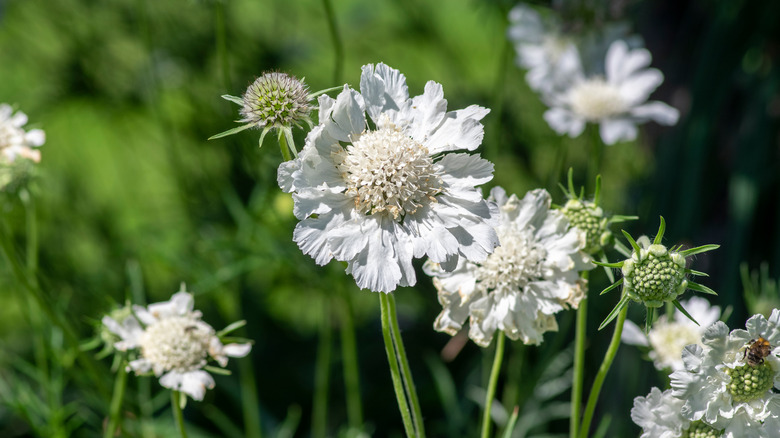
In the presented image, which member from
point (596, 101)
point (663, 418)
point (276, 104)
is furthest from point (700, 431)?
point (596, 101)

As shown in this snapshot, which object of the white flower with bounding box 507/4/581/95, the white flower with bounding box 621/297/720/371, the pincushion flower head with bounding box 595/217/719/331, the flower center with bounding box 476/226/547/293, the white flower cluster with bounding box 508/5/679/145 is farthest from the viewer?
the white flower with bounding box 507/4/581/95

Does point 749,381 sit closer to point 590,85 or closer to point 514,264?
point 514,264

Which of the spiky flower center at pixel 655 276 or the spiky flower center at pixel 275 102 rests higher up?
the spiky flower center at pixel 275 102

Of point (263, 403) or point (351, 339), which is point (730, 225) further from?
point (263, 403)

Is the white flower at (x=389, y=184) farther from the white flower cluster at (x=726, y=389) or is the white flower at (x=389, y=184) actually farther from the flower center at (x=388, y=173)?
the white flower cluster at (x=726, y=389)

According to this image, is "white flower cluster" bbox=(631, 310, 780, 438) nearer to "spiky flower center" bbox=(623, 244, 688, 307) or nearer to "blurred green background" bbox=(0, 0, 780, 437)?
"spiky flower center" bbox=(623, 244, 688, 307)

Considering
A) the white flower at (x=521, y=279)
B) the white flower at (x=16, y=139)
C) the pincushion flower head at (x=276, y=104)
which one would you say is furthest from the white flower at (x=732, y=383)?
the white flower at (x=16, y=139)

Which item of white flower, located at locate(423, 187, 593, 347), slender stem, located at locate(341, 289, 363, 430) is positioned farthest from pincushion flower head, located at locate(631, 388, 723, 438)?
slender stem, located at locate(341, 289, 363, 430)
